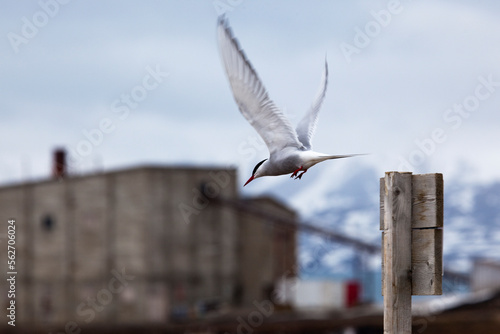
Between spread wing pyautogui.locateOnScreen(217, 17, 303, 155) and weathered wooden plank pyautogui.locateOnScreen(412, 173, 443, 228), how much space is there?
50.6 inches

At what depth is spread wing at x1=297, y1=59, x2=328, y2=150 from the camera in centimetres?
516

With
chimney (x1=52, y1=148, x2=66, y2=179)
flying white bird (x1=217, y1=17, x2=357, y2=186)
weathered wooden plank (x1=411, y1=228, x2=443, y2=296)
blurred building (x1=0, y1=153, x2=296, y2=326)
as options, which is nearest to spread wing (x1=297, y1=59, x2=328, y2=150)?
flying white bird (x1=217, y1=17, x2=357, y2=186)

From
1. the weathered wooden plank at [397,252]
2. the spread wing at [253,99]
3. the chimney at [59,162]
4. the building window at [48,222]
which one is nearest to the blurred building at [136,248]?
the building window at [48,222]

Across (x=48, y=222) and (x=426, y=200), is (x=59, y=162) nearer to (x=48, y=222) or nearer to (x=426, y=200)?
(x=48, y=222)

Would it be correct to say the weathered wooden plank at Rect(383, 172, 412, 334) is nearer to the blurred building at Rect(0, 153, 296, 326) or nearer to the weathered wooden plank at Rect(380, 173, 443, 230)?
the weathered wooden plank at Rect(380, 173, 443, 230)

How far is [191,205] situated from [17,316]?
1152 centimetres

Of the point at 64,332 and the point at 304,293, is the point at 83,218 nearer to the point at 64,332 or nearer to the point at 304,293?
the point at 64,332

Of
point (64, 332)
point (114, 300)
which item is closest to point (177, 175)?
point (114, 300)

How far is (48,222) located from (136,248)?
19.8 ft

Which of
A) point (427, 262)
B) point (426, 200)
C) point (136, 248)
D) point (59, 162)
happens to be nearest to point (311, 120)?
point (426, 200)

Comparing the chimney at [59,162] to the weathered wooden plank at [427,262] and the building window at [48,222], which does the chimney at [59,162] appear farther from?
the weathered wooden plank at [427,262]

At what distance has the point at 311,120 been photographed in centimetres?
544

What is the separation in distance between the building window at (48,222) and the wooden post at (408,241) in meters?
42.7

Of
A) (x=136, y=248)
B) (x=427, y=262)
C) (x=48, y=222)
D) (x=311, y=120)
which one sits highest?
(x=311, y=120)
